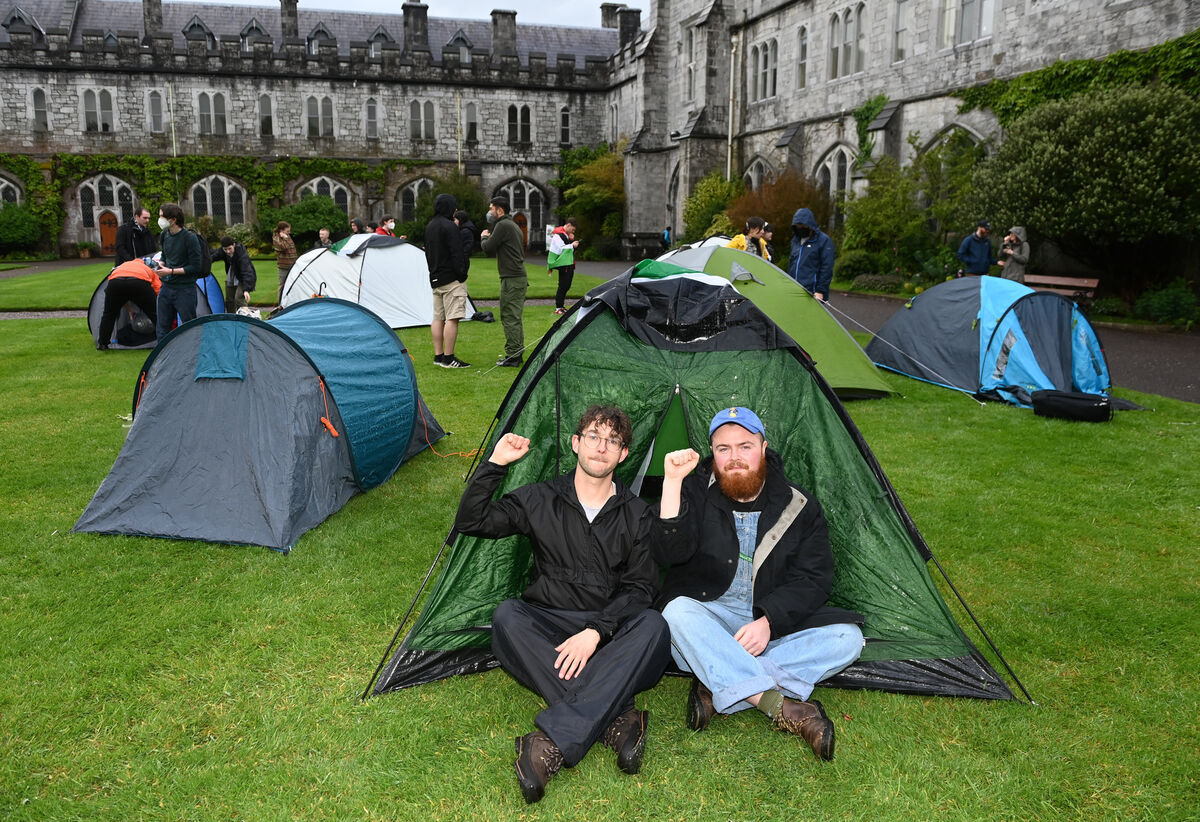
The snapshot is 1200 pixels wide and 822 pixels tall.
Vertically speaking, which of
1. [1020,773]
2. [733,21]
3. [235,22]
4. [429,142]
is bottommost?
[1020,773]

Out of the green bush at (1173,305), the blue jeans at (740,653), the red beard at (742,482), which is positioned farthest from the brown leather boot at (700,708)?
the green bush at (1173,305)

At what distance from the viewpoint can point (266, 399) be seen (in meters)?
5.68

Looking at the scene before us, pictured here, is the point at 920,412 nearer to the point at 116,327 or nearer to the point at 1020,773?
the point at 1020,773

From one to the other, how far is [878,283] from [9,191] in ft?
113

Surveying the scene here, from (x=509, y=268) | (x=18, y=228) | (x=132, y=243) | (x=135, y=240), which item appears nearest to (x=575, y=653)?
(x=509, y=268)

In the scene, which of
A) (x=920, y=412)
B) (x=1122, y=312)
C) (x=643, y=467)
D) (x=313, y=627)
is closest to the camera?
(x=313, y=627)

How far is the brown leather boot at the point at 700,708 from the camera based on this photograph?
12.2 feet

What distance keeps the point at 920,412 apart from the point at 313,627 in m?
6.71

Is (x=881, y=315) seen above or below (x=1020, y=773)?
above

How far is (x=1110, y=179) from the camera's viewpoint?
14352 mm

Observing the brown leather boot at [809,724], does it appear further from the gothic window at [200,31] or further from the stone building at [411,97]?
the gothic window at [200,31]

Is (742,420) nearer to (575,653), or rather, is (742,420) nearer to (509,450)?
(509,450)

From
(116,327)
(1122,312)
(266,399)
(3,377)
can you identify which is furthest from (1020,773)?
(1122,312)

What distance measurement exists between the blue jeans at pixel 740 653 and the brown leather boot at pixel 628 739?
341 millimetres
